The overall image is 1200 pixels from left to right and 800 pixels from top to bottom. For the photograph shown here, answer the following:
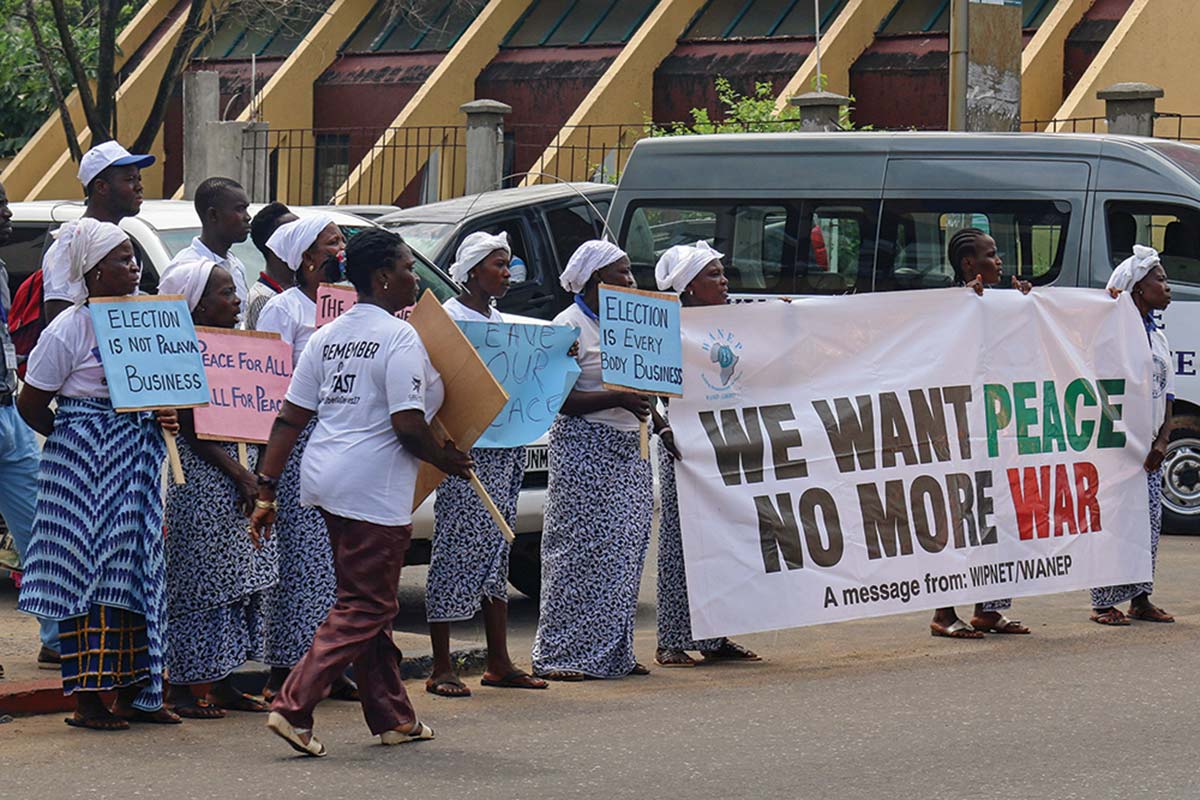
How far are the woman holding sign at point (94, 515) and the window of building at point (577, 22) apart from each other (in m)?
22.4

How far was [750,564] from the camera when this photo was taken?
28.0 feet

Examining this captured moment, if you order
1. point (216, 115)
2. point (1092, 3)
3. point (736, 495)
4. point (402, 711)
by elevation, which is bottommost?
point (402, 711)

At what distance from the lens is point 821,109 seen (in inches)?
840

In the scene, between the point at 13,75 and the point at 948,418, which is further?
the point at 13,75

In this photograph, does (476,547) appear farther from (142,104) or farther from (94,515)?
(142,104)

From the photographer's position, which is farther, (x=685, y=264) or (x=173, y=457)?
(x=685, y=264)

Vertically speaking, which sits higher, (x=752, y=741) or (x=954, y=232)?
(x=954, y=232)

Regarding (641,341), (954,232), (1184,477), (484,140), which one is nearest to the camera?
(641,341)

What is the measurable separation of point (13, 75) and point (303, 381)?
2737 centimetres

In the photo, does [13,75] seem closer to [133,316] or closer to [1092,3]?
[1092,3]

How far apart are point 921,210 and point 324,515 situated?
7635mm

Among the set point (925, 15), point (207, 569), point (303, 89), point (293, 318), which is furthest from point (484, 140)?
point (207, 569)

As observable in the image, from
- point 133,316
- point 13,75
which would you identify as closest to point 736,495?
point 133,316

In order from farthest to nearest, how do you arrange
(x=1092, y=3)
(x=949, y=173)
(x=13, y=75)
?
(x=13, y=75) → (x=1092, y=3) → (x=949, y=173)
